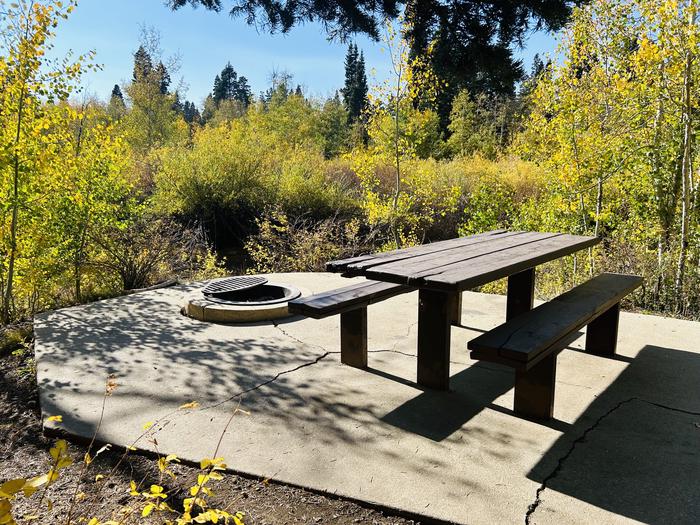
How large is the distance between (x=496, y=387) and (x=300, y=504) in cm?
144

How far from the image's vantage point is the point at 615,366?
3152 mm

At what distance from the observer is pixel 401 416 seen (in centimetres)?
251

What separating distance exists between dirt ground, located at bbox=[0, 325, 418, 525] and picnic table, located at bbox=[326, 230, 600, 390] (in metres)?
1.02

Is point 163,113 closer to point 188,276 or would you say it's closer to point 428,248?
point 188,276

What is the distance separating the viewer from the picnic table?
93.7 inches

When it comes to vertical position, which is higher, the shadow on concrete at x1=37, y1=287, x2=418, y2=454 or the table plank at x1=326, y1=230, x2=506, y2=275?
the table plank at x1=326, y1=230, x2=506, y2=275

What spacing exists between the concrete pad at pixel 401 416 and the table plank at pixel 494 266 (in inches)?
27.2

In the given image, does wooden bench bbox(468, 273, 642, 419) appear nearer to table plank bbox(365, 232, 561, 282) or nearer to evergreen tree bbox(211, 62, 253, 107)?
table plank bbox(365, 232, 561, 282)

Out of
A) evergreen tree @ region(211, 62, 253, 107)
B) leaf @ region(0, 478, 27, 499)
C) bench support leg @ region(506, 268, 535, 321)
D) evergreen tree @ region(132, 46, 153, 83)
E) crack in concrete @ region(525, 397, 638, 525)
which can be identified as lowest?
crack in concrete @ region(525, 397, 638, 525)

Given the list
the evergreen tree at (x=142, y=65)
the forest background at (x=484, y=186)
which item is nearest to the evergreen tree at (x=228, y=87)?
the evergreen tree at (x=142, y=65)

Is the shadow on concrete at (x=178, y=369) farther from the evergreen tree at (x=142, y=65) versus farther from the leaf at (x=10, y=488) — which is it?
the evergreen tree at (x=142, y=65)

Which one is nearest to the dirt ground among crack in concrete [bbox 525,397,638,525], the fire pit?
crack in concrete [bbox 525,397,638,525]

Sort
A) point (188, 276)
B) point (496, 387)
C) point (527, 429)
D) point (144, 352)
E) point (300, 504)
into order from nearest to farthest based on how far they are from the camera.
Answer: point (300, 504)
point (527, 429)
point (496, 387)
point (144, 352)
point (188, 276)

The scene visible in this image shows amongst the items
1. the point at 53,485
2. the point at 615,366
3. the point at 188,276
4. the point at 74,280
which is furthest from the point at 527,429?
the point at 188,276
